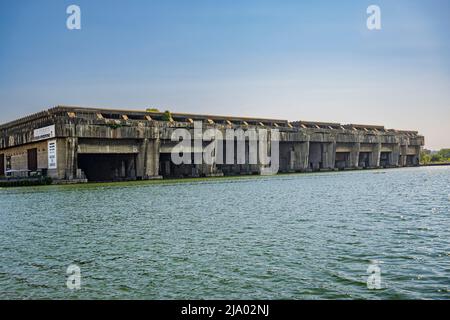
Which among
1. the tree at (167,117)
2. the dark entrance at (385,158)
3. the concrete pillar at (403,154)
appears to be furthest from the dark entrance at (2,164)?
the concrete pillar at (403,154)

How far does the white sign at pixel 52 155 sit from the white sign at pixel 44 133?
0.98 meters

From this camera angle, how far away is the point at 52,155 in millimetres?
60312

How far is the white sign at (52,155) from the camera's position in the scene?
59.8 m

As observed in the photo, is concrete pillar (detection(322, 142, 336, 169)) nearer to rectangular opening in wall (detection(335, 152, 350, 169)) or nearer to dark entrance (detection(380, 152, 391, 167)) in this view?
rectangular opening in wall (detection(335, 152, 350, 169))

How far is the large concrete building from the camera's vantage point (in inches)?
2424

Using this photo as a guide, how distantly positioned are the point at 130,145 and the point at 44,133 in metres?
12.6

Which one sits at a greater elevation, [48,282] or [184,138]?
[184,138]

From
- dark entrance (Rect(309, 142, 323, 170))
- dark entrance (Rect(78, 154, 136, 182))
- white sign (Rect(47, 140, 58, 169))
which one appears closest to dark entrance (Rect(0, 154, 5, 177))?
dark entrance (Rect(78, 154, 136, 182))

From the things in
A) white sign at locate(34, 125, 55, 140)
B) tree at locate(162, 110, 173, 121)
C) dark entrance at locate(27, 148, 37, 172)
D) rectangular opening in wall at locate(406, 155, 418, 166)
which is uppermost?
tree at locate(162, 110, 173, 121)

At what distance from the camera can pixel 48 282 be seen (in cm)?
1064

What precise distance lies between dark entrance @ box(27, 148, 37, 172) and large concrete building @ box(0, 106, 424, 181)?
0.15 metres
